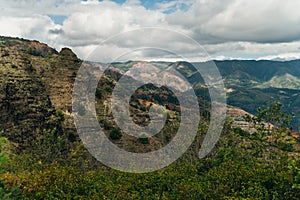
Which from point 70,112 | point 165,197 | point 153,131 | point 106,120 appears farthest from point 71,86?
point 165,197

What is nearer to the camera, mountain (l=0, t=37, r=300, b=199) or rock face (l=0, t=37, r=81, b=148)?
mountain (l=0, t=37, r=300, b=199)

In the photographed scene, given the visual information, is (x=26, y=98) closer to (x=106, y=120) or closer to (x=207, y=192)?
(x=106, y=120)

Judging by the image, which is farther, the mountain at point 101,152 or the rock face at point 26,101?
the rock face at point 26,101

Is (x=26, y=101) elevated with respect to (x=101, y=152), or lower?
elevated

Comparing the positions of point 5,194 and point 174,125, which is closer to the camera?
point 5,194

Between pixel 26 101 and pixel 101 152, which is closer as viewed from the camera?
pixel 26 101

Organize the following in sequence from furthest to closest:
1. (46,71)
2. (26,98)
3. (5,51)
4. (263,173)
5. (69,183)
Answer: (46,71), (5,51), (26,98), (263,173), (69,183)

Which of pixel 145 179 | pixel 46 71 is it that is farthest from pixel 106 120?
pixel 145 179

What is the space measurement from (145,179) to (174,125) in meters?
78.0

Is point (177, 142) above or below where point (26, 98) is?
below

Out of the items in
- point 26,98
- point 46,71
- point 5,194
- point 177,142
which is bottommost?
point 177,142

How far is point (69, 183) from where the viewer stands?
51.4 meters

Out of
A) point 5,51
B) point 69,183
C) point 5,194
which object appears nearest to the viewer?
point 5,194

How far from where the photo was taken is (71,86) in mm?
135375
